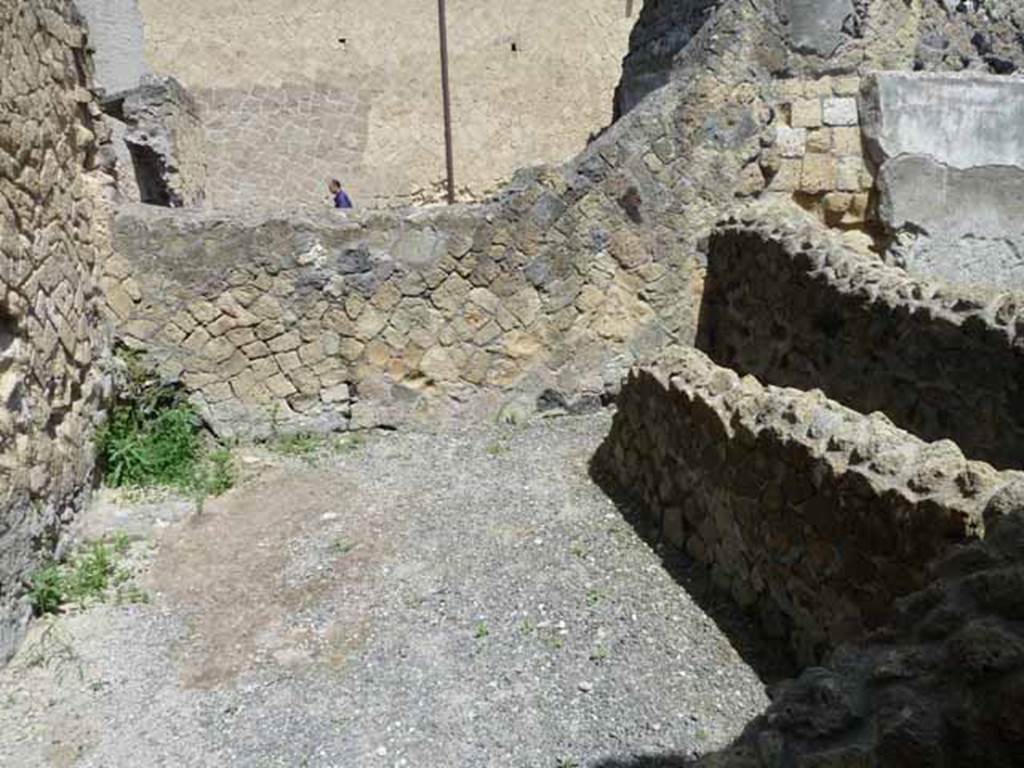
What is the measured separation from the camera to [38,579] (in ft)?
11.4

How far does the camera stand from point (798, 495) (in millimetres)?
2863

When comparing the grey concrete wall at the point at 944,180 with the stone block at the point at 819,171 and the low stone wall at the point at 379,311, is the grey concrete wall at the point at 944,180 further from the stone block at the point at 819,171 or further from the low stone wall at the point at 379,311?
the low stone wall at the point at 379,311

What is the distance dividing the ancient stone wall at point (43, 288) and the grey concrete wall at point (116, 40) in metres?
6.64

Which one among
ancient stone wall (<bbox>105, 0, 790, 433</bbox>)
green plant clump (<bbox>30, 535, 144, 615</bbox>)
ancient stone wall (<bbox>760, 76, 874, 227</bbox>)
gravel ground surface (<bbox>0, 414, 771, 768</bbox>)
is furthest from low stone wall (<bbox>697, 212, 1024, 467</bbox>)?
green plant clump (<bbox>30, 535, 144, 615</bbox>)

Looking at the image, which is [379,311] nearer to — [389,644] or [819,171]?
[389,644]

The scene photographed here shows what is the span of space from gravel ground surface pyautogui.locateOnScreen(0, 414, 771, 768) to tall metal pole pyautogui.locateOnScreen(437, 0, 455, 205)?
9.06m

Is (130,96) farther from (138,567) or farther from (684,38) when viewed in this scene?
(138,567)

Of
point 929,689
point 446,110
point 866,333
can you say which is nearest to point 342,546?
point 866,333

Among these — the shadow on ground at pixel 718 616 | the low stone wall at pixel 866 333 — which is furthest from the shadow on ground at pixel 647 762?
the low stone wall at pixel 866 333

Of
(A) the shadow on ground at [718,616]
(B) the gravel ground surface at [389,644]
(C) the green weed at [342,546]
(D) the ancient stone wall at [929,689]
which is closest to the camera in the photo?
(D) the ancient stone wall at [929,689]

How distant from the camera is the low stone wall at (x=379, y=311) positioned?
4.90m

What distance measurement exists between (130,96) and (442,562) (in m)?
5.57

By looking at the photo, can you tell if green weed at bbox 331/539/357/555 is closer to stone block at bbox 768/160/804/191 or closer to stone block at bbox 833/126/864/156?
stone block at bbox 768/160/804/191

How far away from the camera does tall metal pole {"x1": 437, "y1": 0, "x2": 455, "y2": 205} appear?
12695mm
